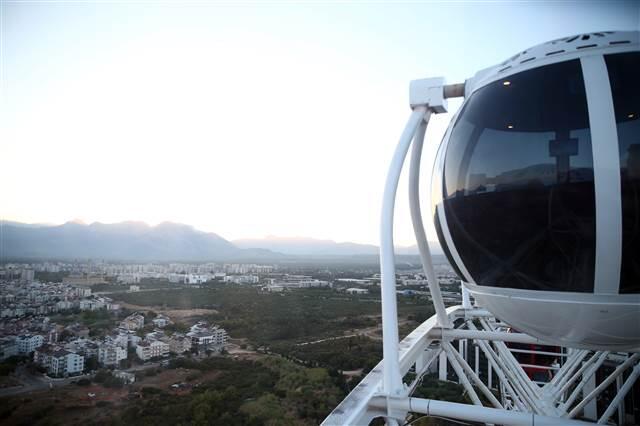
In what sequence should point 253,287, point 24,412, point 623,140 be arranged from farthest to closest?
point 253,287, point 24,412, point 623,140

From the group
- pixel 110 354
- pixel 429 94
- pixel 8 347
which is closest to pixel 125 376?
pixel 110 354

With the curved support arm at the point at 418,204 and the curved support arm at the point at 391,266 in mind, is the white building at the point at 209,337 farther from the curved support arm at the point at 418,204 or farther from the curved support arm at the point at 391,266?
Result: the curved support arm at the point at 391,266

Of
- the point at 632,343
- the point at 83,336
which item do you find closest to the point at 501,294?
the point at 632,343

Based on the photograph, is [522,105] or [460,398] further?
[460,398]

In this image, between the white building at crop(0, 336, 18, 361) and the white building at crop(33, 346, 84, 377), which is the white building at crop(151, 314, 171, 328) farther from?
the white building at crop(0, 336, 18, 361)

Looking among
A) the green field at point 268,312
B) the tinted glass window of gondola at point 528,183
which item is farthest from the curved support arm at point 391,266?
the green field at point 268,312

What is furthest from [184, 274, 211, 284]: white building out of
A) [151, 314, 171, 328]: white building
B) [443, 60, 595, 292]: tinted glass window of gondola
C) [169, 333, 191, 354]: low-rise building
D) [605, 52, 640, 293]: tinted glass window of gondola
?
[605, 52, 640, 293]: tinted glass window of gondola

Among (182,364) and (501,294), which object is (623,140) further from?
(182,364)

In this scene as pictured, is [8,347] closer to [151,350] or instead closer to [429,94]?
[151,350]
